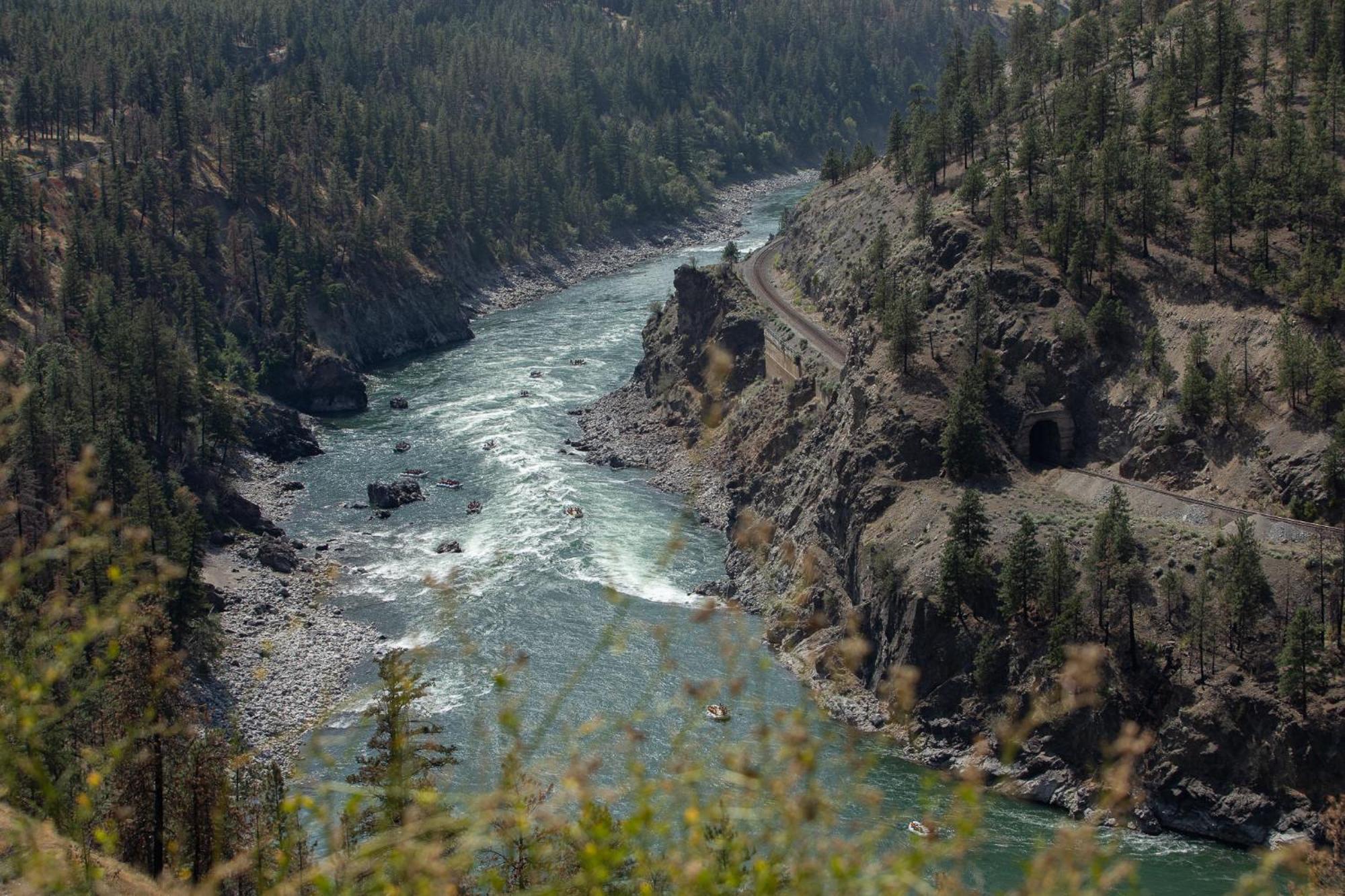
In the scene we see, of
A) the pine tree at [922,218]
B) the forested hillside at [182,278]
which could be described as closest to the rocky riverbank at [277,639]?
the forested hillside at [182,278]

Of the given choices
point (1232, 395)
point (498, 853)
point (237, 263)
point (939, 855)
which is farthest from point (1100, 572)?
point (237, 263)

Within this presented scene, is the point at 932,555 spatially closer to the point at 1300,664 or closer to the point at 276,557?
the point at 1300,664

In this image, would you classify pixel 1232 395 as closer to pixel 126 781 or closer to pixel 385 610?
pixel 385 610

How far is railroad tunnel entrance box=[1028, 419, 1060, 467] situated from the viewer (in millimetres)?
79875

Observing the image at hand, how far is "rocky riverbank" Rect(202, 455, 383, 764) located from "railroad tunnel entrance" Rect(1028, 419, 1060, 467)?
128 ft

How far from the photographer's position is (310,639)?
250ft

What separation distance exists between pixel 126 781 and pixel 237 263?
10070 cm

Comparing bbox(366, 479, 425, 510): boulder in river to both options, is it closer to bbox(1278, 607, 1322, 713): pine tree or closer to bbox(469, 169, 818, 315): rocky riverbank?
bbox(1278, 607, 1322, 713): pine tree

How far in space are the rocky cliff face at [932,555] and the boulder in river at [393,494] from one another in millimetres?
14802

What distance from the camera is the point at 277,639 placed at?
252 ft

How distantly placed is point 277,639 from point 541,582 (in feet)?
50.3

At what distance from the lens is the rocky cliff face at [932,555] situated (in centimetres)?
5853

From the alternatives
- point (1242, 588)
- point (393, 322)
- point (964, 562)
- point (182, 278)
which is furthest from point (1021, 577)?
point (393, 322)

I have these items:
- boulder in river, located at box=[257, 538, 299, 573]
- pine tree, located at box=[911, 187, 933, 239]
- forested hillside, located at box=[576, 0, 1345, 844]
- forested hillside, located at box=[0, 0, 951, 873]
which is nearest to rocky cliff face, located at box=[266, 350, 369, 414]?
forested hillside, located at box=[0, 0, 951, 873]
